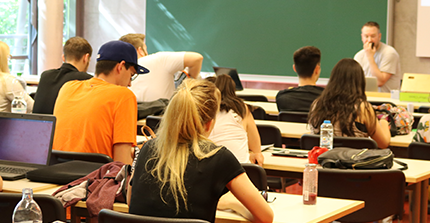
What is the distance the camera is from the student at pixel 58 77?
13.7 ft

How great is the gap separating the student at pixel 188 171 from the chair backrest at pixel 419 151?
2.06 meters

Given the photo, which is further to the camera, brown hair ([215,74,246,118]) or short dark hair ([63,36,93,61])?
short dark hair ([63,36,93,61])

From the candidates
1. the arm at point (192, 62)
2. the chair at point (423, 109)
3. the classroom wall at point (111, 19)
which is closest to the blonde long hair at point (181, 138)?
the arm at point (192, 62)

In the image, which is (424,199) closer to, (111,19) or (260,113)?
(260,113)

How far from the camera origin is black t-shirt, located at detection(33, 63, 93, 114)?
417 cm

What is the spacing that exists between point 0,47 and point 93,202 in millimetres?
2771

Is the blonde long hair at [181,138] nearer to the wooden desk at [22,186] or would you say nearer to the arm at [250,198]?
the arm at [250,198]

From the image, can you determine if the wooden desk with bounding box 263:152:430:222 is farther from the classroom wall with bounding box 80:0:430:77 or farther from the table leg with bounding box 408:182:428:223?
the classroom wall with bounding box 80:0:430:77

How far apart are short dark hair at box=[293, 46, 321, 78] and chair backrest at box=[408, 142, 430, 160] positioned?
1.62m

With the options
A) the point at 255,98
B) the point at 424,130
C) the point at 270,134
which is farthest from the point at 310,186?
the point at 255,98

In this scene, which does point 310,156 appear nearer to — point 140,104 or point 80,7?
point 140,104

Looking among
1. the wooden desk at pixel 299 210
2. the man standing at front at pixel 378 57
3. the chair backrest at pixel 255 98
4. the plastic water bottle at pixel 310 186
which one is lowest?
the wooden desk at pixel 299 210

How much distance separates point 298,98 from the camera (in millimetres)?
5203

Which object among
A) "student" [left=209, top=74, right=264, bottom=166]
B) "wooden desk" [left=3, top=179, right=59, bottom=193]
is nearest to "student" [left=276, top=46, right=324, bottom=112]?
"student" [left=209, top=74, right=264, bottom=166]
